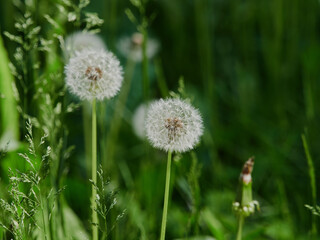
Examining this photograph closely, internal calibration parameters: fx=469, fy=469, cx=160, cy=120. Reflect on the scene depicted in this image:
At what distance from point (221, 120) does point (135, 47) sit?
0.46 m

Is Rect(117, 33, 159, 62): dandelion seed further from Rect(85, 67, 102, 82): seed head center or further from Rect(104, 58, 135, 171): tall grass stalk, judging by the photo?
Rect(85, 67, 102, 82): seed head center

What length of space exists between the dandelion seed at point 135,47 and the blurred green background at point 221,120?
0.04 m

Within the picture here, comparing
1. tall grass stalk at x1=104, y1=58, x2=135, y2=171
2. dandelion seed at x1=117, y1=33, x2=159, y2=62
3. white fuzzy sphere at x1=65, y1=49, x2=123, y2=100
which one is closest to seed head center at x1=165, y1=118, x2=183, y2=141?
white fuzzy sphere at x1=65, y1=49, x2=123, y2=100

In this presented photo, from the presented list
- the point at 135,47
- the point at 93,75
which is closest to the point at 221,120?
the point at 135,47

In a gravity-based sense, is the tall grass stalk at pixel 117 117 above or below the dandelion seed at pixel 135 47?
below

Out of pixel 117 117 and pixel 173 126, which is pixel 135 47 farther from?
pixel 173 126

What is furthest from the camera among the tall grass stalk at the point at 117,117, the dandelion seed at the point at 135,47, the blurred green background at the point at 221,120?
the dandelion seed at the point at 135,47

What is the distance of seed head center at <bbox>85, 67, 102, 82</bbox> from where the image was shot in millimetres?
779

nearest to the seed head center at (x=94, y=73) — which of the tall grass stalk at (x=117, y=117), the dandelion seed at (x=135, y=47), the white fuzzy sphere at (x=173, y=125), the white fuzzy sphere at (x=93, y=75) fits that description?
the white fuzzy sphere at (x=93, y=75)

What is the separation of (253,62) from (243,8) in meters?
0.24

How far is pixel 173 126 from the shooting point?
720 millimetres

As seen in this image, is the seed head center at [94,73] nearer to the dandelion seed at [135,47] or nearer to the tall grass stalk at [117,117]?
the tall grass stalk at [117,117]

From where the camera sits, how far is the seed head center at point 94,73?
78 cm

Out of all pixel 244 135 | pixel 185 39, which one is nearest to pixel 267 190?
pixel 244 135
